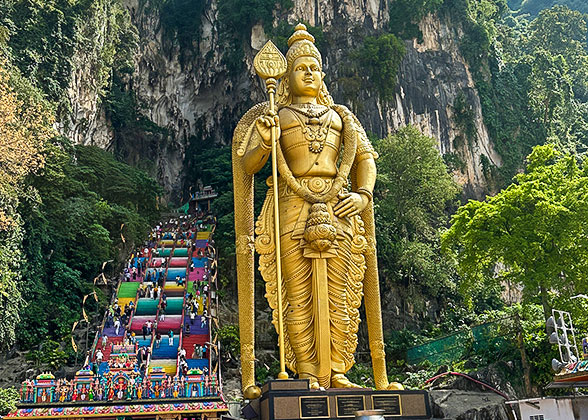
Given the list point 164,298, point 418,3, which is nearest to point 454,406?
point 164,298

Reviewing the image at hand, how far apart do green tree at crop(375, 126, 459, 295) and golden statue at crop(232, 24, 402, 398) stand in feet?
42.7

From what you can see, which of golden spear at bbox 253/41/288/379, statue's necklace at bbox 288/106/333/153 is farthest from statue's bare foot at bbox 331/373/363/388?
statue's necklace at bbox 288/106/333/153

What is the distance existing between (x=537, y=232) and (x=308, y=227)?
7592mm

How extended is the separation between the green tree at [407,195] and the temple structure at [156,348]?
5935mm

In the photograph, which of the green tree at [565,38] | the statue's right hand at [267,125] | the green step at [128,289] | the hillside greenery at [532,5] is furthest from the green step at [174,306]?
the hillside greenery at [532,5]

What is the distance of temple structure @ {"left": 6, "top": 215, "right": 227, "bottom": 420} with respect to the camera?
9.54m

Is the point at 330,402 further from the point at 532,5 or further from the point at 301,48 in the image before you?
the point at 532,5

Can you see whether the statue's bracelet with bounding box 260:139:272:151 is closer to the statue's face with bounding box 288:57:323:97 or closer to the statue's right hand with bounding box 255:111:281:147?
the statue's right hand with bounding box 255:111:281:147

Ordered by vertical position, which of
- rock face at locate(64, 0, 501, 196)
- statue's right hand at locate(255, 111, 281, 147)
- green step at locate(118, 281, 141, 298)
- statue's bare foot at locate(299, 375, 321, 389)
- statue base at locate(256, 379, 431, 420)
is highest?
rock face at locate(64, 0, 501, 196)

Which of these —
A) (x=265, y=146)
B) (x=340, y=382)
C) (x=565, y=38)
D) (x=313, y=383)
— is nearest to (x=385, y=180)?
(x=265, y=146)

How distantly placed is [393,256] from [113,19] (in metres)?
17.1

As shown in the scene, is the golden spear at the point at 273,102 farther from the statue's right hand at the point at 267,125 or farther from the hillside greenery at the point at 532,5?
the hillside greenery at the point at 532,5

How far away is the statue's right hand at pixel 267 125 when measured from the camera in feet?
22.2

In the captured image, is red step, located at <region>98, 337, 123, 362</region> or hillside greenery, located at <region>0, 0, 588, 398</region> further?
red step, located at <region>98, 337, 123, 362</region>
